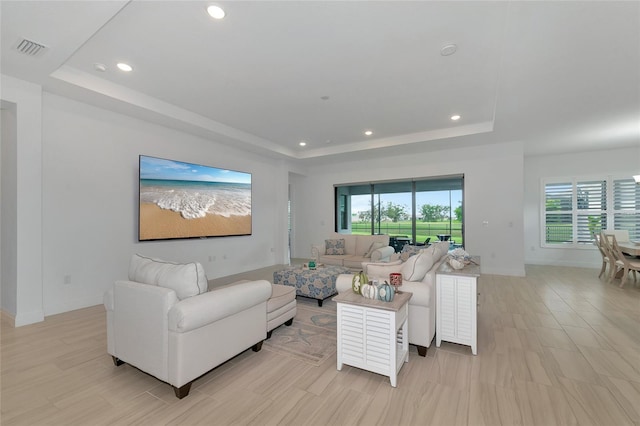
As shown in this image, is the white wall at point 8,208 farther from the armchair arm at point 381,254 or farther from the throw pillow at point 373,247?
the throw pillow at point 373,247

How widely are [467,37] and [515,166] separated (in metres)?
4.58

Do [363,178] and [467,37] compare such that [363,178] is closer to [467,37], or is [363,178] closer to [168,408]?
[467,37]

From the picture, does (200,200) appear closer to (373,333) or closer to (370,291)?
(370,291)

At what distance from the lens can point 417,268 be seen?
280cm

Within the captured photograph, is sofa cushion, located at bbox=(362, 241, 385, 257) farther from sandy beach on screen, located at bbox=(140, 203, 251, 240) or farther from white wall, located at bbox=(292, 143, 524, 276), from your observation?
sandy beach on screen, located at bbox=(140, 203, 251, 240)

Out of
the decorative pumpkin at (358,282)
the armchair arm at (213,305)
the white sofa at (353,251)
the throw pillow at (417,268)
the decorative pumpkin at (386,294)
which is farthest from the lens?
the white sofa at (353,251)

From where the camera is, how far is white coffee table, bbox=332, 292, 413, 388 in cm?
223

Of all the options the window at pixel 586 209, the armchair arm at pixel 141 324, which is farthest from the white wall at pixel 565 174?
the armchair arm at pixel 141 324

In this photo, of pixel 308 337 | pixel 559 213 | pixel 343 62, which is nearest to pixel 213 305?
pixel 308 337

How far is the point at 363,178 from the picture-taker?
8148 millimetres

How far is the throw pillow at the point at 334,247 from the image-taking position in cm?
661

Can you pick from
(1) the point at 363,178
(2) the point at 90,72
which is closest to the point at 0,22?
(2) the point at 90,72

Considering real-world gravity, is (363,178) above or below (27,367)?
above

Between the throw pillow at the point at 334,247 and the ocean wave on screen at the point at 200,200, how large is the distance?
6.52 feet
